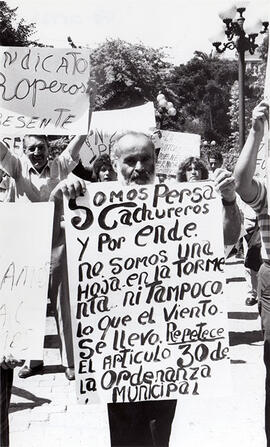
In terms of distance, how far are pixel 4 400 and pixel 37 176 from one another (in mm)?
1045

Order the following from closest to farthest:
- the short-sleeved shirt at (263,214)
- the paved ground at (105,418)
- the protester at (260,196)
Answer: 1. the protester at (260,196)
2. the short-sleeved shirt at (263,214)
3. the paved ground at (105,418)

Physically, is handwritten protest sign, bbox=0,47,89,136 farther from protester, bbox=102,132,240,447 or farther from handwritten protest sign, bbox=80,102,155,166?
protester, bbox=102,132,240,447

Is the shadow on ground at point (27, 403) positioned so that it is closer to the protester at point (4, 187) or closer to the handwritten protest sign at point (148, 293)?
the handwritten protest sign at point (148, 293)

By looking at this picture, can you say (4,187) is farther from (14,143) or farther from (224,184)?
(224,184)

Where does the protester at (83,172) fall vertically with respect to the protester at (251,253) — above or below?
above

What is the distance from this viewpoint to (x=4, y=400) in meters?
3.79

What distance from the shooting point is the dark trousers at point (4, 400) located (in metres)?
3.75

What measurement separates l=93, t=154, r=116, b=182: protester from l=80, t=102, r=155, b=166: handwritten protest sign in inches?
1.1

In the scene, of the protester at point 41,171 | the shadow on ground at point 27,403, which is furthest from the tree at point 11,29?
the shadow on ground at point 27,403

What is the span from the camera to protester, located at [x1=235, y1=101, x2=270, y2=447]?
350 centimetres

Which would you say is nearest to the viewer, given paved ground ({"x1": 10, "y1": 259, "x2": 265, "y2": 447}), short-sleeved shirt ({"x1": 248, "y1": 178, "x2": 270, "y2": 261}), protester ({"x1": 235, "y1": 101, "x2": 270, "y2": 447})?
protester ({"x1": 235, "y1": 101, "x2": 270, "y2": 447})

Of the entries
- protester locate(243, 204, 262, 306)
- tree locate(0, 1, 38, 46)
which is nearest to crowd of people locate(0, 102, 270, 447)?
protester locate(243, 204, 262, 306)

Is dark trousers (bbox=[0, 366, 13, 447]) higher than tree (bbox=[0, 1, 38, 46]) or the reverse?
the reverse

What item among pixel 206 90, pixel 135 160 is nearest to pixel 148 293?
pixel 135 160
